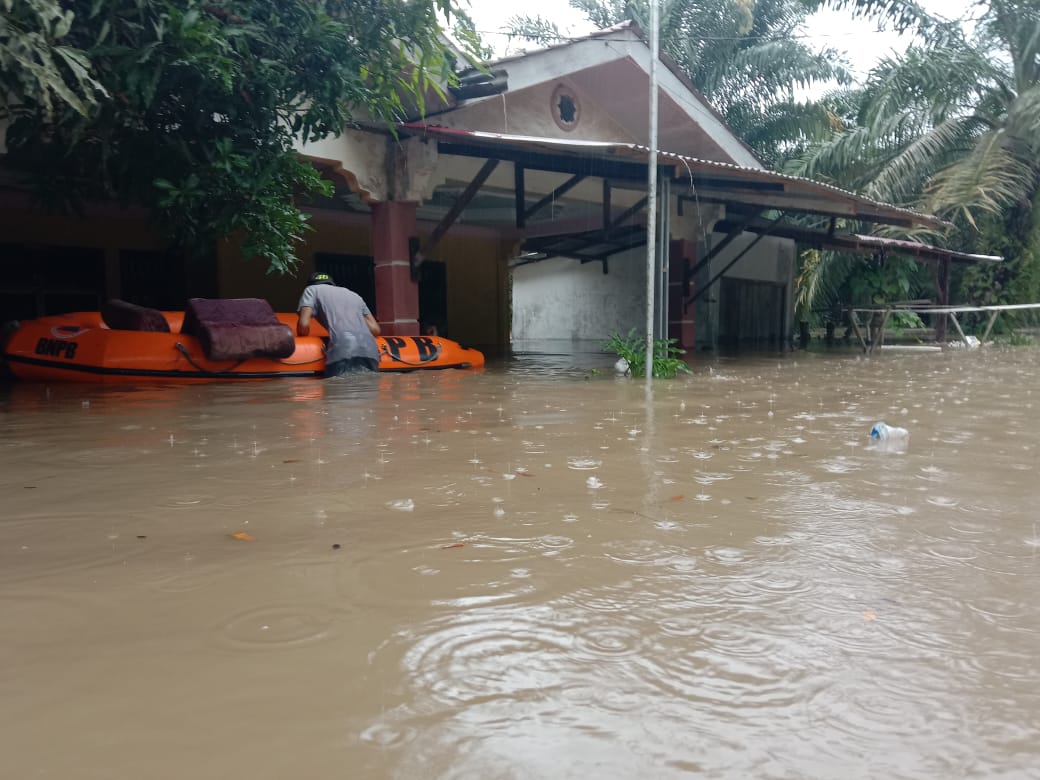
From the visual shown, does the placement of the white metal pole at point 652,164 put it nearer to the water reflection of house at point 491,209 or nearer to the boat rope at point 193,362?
the water reflection of house at point 491,209

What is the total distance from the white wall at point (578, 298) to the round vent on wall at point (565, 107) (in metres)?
8.04

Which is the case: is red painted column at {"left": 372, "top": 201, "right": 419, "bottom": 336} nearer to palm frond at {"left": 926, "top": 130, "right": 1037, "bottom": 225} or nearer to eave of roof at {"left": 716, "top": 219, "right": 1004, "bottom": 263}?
eave of roof at {"left": 716, "top": 219, "right": 1004, "bottom": 263}

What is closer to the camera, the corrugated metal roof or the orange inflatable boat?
the orange inflatable boat

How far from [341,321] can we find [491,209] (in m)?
6.69

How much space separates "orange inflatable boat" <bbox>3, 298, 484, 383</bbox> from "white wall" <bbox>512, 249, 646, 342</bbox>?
11982mm

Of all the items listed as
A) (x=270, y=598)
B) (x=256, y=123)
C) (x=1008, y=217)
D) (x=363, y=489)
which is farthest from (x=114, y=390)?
(x=1008, y=217)

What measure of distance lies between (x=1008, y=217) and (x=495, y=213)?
10549mm

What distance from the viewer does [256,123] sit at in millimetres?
5668

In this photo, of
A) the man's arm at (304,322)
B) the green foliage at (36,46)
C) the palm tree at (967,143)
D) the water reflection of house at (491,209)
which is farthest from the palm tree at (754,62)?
the green foliage at (36,46)

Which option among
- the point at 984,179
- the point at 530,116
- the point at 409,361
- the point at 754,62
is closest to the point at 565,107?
the point at 530,116

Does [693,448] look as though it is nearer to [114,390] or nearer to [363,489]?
[363,489]

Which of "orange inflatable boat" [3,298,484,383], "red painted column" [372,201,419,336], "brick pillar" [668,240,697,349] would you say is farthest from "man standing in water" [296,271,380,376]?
"brick pillar" [668,240,697,349]

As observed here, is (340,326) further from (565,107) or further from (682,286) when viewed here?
(682,286)

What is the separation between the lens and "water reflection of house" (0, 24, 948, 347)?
28.8ft
